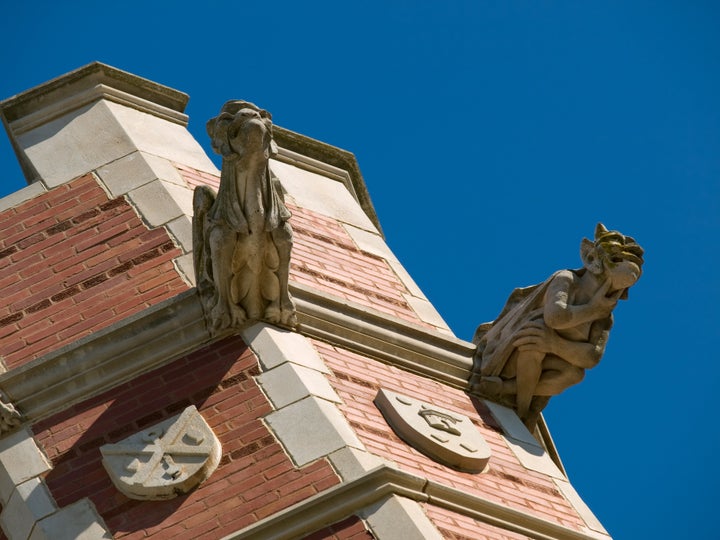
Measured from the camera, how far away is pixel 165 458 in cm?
1127

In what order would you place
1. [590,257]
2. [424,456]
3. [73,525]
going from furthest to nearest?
[590,257] → [424,456] → [73,525]

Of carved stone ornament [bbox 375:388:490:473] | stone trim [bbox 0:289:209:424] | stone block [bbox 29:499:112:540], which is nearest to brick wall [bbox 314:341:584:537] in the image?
carved stone ornament [bbox 375:388:490:473]

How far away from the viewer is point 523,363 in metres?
13.0

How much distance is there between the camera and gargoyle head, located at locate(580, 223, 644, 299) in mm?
12633

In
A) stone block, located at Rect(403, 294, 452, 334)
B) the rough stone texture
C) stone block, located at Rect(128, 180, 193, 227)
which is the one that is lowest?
the rough stone texture

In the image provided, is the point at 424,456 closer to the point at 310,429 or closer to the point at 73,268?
the point at 310,429

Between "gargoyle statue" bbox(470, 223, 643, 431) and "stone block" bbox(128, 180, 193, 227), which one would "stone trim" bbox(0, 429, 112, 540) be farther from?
"gargoyle statue" bbox(470, 223, 643, 431)

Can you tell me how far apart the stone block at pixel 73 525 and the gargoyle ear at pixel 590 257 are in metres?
3.29

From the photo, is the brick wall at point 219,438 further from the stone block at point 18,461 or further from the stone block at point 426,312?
the stone block at point 426,312

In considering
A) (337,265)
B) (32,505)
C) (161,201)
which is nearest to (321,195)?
(337,265)

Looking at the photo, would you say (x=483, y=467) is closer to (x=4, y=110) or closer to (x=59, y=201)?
(x=59, y=201)

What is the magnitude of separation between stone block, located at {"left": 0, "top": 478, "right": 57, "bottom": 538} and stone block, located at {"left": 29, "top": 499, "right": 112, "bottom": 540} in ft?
0.21

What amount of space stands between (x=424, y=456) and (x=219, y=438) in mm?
1092

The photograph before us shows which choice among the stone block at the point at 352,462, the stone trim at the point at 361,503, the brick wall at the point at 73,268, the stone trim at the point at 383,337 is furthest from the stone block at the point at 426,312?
the stone block at the point at 352,462
